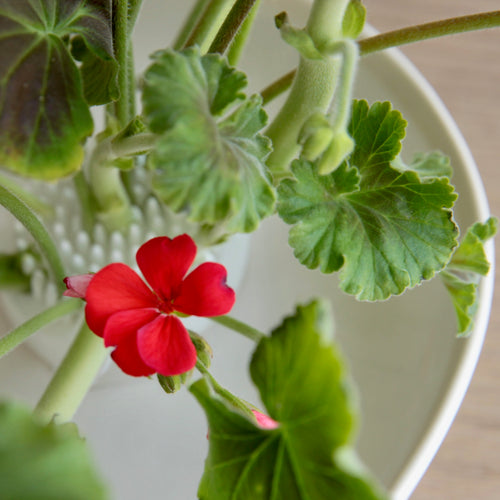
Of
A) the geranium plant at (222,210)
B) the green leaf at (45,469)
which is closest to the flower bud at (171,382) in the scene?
the geranium plant at (222,210)

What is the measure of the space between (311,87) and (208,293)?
0.39 feet

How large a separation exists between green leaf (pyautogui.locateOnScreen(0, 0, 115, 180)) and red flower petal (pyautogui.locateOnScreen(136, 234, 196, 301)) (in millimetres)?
45

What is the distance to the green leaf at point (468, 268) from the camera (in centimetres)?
36

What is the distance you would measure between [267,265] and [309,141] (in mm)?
308

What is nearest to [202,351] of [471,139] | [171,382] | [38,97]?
[171,382]

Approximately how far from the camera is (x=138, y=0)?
12.8 inches

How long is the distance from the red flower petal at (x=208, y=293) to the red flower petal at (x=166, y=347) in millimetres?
10

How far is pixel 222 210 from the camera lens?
0.24 metres

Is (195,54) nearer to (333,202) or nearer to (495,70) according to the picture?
(333,202)

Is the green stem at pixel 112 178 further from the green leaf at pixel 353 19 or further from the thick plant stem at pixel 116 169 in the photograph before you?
the green leaf at pixel 353 19

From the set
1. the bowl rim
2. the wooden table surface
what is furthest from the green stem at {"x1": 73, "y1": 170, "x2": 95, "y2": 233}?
the wooden table surface

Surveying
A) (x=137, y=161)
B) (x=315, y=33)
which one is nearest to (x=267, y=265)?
(x=137, y=161)

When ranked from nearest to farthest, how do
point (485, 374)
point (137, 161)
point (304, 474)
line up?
1. point (304, 474)
2. point (137, 161)
3. point (485, 374)

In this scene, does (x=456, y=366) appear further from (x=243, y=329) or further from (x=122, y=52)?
(x=122, y=52)
